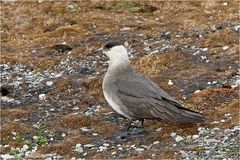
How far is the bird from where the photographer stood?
1392cm

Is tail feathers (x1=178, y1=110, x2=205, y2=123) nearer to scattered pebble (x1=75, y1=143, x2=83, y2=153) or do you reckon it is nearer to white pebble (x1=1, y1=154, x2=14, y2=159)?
scattered pebble (x1=75, y1=143, x2=83, y2=153)

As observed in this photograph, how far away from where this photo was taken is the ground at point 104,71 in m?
14.0

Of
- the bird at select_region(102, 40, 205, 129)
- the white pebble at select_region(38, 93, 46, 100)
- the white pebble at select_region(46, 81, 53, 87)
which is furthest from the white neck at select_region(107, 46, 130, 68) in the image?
the white pebble at select_region(46, 81, 53, 87)

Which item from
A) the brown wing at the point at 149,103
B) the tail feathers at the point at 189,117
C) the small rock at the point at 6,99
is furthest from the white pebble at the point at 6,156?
the small rock at the point at 6,99

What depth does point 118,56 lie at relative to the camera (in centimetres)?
1515

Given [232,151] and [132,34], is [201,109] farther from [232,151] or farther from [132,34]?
[132,34]

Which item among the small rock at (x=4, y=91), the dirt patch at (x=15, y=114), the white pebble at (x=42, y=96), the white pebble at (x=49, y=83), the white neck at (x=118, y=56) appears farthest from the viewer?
the white pebble at (x=49, y=83)

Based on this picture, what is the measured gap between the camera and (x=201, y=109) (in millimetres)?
15867

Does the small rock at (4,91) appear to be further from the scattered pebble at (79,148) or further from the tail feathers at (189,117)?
the tail feathers at (189,117)

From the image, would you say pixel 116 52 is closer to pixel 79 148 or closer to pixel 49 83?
pixel 79 148

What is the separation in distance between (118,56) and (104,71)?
5.41 meters

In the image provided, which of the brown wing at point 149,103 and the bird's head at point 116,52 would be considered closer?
the brown wing at point 149,103

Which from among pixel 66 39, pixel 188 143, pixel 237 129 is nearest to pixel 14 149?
pixel 188 143

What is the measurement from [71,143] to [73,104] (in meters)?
3.36
